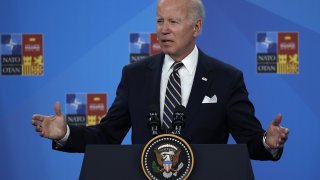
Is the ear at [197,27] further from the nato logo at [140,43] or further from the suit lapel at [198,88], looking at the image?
the nato logo at [140,43]

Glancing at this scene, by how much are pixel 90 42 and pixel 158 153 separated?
2759 mm

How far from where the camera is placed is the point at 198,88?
2.86 meters

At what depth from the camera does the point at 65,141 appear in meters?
2.70

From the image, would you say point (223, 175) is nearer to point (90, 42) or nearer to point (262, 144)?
point (262, 144)

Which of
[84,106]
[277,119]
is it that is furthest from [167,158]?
[84,106]

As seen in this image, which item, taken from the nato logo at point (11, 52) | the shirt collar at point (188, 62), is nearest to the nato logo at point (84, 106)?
the nato logo at point (11, 52)

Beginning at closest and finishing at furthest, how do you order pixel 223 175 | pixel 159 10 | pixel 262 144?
pixel 223 175 < pixel 262 144 < pixel 159 10

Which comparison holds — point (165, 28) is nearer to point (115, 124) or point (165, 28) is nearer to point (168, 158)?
point (115, 124)

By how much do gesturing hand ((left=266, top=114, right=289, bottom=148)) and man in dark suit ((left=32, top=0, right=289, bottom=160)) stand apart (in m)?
0.20

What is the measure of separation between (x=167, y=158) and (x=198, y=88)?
0.81 m

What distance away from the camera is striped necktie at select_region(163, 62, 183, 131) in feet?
9.23

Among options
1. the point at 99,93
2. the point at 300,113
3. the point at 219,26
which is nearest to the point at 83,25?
the point at 99,93

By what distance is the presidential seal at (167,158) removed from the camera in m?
2.10

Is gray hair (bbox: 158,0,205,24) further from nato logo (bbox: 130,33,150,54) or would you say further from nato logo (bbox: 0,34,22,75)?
nato logo (bbox: 0,34,22,75)
